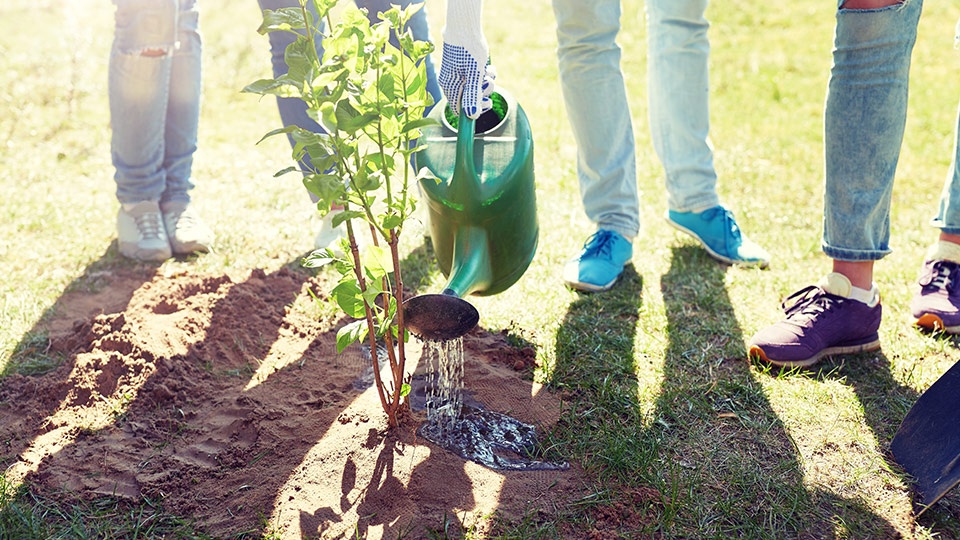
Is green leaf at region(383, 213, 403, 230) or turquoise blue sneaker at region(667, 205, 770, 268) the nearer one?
green leaf at region(383, 213, 403, 230)

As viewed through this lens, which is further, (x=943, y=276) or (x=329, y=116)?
(x=943, y=276)

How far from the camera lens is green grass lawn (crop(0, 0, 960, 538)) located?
6.31 feet

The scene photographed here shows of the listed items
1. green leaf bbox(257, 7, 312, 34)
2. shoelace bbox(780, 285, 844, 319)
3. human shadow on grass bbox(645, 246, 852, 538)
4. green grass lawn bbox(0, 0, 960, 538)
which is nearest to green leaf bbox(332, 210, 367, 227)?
green leaf bbox(257, 7, 312, 34)

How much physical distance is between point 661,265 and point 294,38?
148 centimetres

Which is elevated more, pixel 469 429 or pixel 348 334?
pixel 348 334

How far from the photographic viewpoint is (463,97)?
1.92 m

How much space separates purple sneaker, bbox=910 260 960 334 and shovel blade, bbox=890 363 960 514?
624 millimetres

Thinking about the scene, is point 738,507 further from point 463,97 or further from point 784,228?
point 784,228

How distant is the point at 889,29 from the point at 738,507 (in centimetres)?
124

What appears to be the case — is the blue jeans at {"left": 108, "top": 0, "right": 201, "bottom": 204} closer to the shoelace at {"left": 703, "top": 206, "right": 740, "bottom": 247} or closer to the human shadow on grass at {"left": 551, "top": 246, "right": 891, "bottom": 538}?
the human shadow on grass at {"left": 551, "top": 246, "right": 891, "bottom": 538}

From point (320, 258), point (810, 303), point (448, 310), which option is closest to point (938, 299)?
point (810, 303)

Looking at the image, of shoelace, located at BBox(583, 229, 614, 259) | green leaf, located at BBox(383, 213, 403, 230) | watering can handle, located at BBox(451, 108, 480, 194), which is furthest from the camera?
shoelace, located at BBox(583, 229, 614, 259)

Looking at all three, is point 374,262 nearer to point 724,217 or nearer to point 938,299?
point 724,217

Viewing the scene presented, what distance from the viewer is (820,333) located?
236 centimetres
